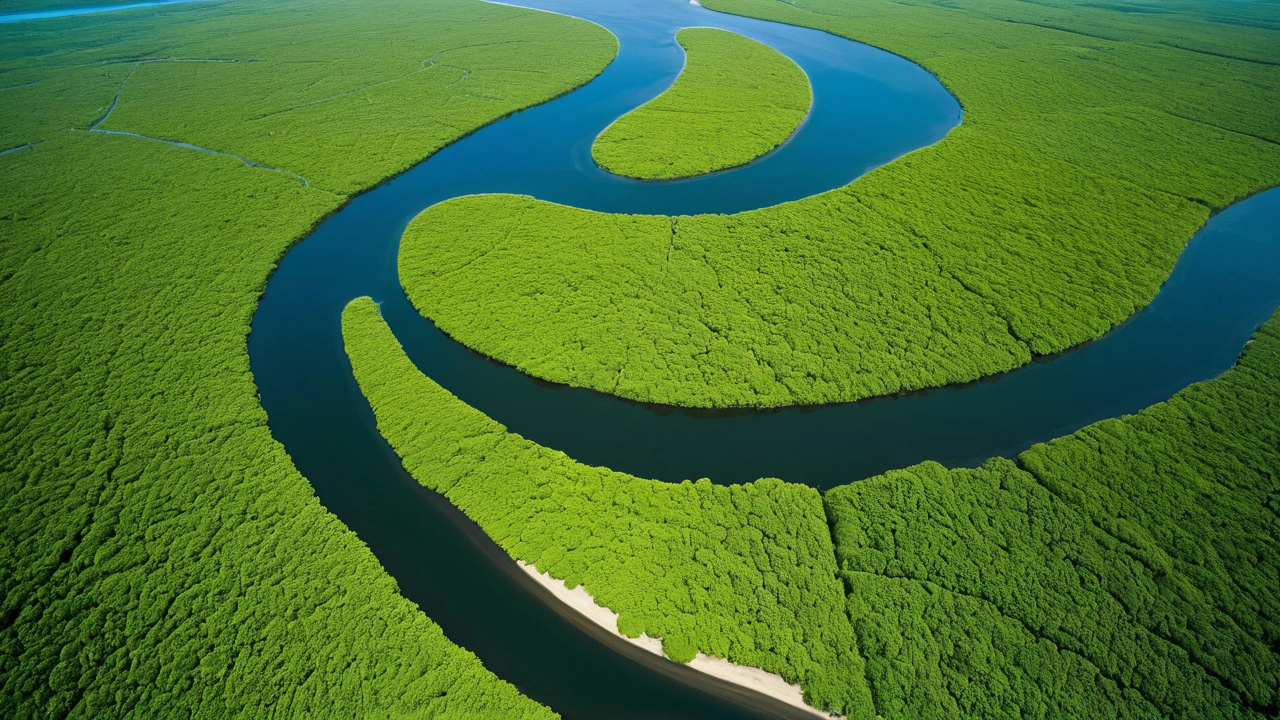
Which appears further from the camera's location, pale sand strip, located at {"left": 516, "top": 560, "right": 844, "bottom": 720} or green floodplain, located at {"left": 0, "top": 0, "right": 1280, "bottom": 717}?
green floodplain, located at {"left": 0, "top": 0, "right": 1280, "bottom": 717}

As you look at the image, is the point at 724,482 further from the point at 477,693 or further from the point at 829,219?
the point at 829,219

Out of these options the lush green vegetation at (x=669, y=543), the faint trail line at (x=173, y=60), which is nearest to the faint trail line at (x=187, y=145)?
the faint trail line at (x=173, y=60)

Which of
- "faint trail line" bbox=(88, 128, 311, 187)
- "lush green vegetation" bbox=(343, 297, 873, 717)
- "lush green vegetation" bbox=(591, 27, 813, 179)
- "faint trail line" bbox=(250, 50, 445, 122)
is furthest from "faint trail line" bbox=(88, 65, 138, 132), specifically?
"lush green vegetation" bbox=(343, 297, 873, 717)

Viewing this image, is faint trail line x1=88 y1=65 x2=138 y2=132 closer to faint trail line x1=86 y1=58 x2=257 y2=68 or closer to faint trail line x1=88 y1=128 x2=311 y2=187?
faint trail line x1=88 y1=128 x2=311 y2=187

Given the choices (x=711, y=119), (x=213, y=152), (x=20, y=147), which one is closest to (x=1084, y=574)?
(x=711, y=119)

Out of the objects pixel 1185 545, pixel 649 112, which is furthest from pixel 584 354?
pixel 649 112

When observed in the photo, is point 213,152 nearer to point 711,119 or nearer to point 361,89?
point 361,89
